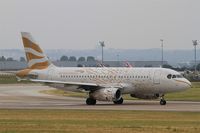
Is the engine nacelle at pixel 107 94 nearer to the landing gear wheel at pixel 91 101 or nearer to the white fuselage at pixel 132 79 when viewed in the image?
the landing gear wheel at pixel 91 101

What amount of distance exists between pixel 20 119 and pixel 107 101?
2352cm

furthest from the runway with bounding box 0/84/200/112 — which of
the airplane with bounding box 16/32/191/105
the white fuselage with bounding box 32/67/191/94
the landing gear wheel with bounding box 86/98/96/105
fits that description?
the white fuselage with bounding box 32/67/191/94

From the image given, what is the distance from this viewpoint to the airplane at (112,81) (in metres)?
58.3

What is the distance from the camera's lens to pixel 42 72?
6372cm

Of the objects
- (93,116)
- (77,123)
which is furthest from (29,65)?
(77,123)

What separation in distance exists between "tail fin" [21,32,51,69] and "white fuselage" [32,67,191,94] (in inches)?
110

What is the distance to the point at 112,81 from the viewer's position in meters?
60.1

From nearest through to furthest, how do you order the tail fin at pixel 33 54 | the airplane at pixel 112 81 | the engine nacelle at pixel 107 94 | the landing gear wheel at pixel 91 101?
1. the engine nacelle at pixel 107 94
2. the airplane at pixel 112 81
3. the landing gear wheel at pixel 91 101
4. the tail fin at pixel 33 54

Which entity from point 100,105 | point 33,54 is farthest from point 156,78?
point 33,54

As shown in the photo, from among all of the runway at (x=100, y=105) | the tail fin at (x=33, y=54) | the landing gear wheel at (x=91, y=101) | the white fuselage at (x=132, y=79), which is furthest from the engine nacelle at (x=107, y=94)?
the tail fin at (x=33, y=54)

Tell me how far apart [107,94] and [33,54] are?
10.6 m

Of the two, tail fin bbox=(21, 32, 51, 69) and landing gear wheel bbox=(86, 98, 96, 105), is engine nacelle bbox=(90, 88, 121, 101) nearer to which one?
landing gear wheel bbox=(86, 98, 96, 105)

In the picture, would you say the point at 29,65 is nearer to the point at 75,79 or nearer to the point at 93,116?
the point at 75,79

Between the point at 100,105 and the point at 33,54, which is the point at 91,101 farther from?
the point at 33,54
